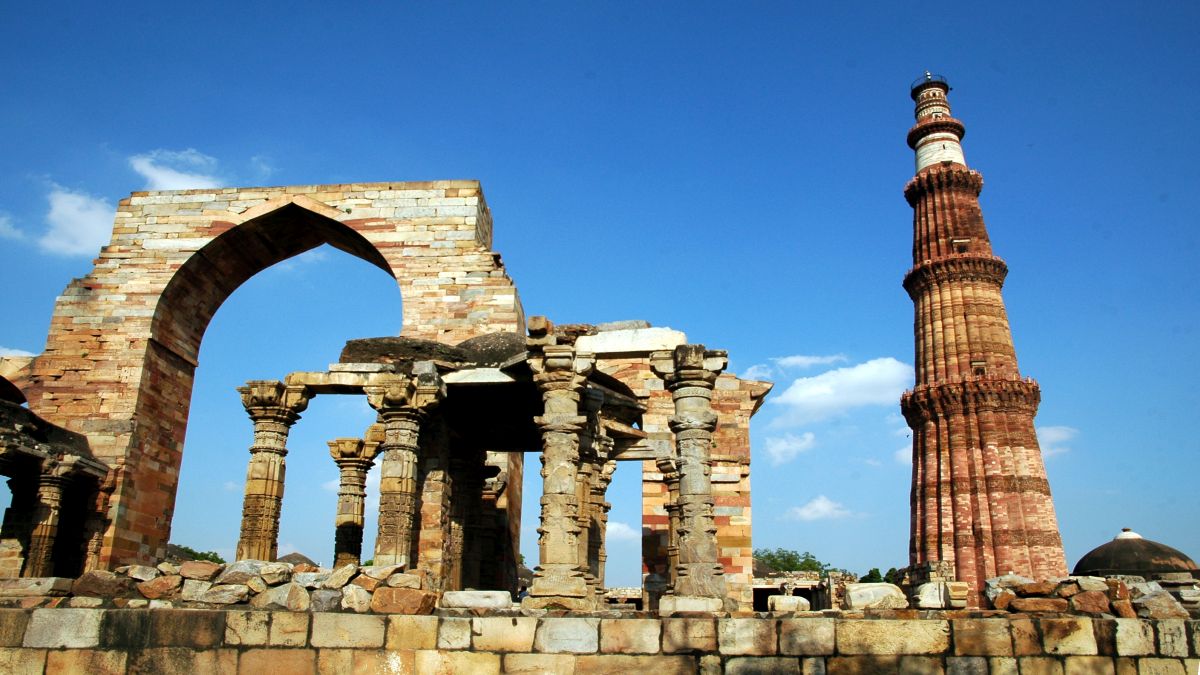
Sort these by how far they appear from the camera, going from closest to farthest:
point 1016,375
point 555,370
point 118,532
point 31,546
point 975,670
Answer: point 975,670, point 555,370, point 31,546, point 118,532, point 1016,375

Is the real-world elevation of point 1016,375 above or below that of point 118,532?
above

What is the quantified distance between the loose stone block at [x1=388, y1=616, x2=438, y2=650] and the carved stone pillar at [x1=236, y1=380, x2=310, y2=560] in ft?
17.8

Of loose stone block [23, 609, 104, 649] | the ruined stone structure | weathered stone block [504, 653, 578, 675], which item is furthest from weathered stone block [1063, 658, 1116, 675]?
loose stone block [23, 609, 104, 649]

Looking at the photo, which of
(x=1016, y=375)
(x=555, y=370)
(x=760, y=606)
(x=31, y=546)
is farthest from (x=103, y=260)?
(x=1016, y=375)

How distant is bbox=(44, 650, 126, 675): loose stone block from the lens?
6801 millimetres

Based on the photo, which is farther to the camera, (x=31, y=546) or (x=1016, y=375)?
(x=1016, y=375)

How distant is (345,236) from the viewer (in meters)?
17.7

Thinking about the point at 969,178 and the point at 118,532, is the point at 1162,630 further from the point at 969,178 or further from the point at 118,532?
the point at 969,178

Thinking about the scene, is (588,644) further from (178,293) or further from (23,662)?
(178,293)

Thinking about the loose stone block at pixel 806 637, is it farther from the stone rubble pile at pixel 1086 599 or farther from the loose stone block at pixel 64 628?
the loose stone block at pixel 64 628

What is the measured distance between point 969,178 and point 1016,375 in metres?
8.01

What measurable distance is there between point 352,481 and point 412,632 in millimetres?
8921

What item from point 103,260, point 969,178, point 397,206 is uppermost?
point 969,178

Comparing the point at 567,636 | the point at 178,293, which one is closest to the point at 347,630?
the point at 567,636
